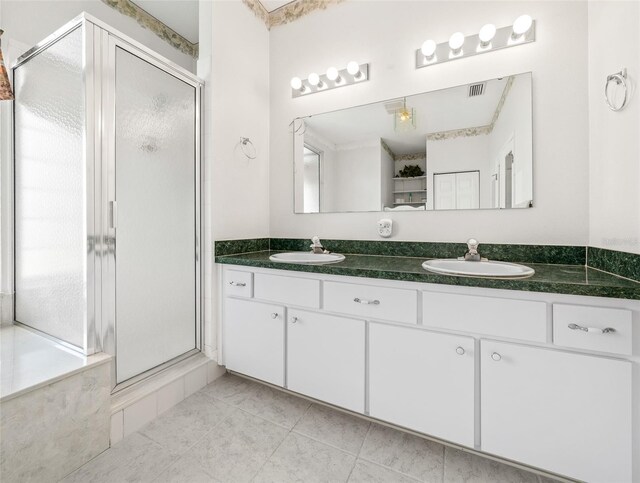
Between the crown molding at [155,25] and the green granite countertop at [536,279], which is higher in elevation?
the crown molding at [155,25]

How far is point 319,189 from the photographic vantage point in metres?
2.17

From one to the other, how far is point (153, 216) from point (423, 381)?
161cm

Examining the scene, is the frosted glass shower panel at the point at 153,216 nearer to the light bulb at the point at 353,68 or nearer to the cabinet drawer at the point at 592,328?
the light bulb at the point at 353,68

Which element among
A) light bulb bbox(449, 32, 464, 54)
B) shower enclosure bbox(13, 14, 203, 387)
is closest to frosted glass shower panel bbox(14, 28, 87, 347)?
shower enclosure bbox(13, 14, 203, 387)

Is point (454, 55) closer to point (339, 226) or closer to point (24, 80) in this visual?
point (339, 226)

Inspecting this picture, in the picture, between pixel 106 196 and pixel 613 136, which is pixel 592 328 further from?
pixel 106 196

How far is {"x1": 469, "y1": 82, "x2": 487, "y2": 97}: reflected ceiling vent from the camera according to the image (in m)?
1.67

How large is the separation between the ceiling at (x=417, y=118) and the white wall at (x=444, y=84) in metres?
0.07

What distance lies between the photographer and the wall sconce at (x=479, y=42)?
1.57 meters

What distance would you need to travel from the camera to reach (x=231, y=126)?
1.99 meters

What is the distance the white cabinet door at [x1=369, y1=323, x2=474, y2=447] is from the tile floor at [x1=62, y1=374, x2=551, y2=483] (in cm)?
15

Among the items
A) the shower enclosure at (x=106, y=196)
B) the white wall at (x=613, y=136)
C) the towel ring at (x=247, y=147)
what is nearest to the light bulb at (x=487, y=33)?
the white wall at (x=613, y=136)

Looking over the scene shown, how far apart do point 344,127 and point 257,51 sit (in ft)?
3.15

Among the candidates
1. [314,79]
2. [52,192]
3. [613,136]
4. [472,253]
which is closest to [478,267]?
[472,253]
